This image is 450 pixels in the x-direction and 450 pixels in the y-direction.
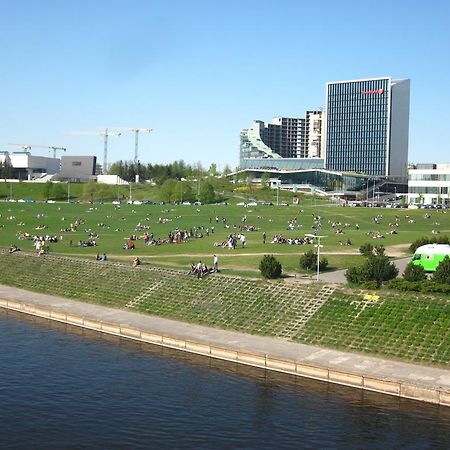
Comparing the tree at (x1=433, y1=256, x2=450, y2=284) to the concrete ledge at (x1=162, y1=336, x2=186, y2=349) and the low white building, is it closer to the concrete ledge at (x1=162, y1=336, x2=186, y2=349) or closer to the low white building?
the concrete ledge at (x1=162, y1=336, x2=186, y2=349)

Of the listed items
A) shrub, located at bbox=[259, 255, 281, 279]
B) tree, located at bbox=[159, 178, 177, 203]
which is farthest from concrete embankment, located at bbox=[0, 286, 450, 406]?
tree, located at bbox=[159, 178, 177, 203]

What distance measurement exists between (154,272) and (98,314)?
797cm

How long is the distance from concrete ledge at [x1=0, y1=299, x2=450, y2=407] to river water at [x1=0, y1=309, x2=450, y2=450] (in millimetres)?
640

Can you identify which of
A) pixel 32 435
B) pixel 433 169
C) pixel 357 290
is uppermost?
pixel 433 169

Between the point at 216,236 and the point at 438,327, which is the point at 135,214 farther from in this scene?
the point at 438,327

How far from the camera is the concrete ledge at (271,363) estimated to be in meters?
30.5

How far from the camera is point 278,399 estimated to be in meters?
30.3

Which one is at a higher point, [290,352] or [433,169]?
[433,169]

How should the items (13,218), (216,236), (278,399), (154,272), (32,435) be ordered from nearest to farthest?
(32,435)
(278,399)
(154,272)
(216,236)
(13,218)

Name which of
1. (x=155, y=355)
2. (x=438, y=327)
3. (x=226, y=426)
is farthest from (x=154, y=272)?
(x=226, y=426)

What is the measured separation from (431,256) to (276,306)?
13067 millimetres

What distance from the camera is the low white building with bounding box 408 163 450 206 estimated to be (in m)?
160

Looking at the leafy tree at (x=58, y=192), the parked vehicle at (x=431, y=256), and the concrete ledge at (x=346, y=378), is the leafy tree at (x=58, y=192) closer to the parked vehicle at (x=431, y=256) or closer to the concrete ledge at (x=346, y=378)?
the parked vehicle at (x=431, y=256)

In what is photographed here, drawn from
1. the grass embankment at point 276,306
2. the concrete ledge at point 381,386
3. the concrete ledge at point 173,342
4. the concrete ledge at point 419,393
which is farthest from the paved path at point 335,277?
the concrete ledge at point 419,393
